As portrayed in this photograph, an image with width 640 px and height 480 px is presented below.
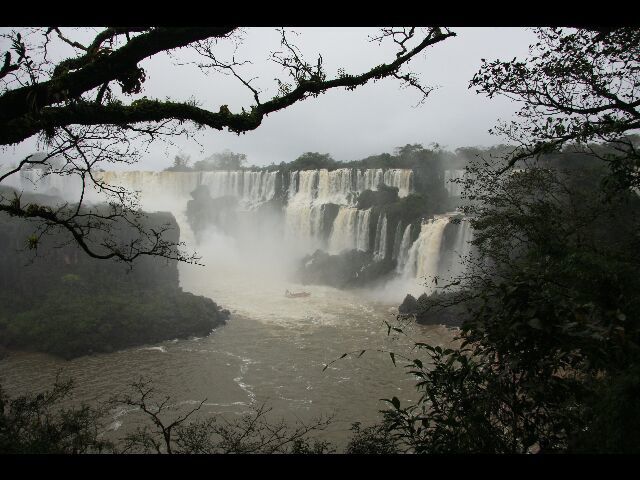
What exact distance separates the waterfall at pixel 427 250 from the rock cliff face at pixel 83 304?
13438 mm

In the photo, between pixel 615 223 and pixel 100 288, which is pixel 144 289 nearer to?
pixel 100 288

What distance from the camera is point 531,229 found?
8453 mm

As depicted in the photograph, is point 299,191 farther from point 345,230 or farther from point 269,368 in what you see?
point 269,368

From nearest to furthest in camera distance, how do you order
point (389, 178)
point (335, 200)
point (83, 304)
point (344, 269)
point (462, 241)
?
point (83, 304) < point (462, 241) < point (344, 269) < point (389, 178) < point (335, 200)

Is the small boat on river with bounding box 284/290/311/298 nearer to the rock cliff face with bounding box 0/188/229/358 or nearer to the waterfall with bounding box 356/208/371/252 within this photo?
the rock cliff face with bounding box 0/188/229/358

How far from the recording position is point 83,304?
2144cm

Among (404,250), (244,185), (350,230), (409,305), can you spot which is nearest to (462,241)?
(409,305)

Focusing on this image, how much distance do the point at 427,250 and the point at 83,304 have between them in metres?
21.2

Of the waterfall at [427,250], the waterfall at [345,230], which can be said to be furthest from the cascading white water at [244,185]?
the waterfall at [427,250]

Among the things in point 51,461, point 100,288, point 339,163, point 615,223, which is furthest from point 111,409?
point 339,163

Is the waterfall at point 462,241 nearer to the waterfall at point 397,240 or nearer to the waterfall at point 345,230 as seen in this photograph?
the waterfall at point 397,240

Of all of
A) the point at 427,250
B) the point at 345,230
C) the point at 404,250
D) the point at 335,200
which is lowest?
the point at 404,250

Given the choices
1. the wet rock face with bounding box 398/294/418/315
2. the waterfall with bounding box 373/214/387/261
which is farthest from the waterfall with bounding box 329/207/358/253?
the wet rock face with bounding box 398/294/418/315

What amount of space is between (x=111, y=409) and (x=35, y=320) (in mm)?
10578
